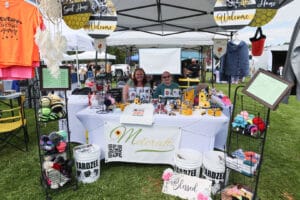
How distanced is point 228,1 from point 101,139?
6.31 feet

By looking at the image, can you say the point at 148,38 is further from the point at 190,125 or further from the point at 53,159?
the point at 53,159

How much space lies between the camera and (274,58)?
5.14 metres

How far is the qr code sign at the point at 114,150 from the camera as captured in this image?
→ 96.8 inches

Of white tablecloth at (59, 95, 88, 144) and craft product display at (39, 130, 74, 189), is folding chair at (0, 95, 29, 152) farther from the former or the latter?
craft product display at (39, 130, 74, 189)

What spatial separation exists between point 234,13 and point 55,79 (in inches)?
66.6

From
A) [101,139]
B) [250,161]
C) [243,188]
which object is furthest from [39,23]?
[243,188]

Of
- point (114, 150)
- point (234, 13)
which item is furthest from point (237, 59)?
point (114, 150)

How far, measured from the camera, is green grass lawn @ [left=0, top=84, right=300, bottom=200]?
7.04 ft

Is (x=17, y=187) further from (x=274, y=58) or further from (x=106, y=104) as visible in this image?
(x=274, y=58)

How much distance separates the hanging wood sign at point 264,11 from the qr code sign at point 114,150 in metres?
1.86

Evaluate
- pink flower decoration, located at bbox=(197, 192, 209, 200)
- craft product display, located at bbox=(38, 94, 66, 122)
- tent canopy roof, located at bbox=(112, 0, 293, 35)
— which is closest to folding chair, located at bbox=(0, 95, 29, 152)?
craft product display, located at bbox=(38, 94, 66, 122)

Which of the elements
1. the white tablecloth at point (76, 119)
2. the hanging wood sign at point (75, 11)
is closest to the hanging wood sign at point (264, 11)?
the hanging wood sign at point (75, 11)

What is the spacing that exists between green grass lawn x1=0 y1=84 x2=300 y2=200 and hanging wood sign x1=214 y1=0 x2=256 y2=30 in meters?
1.69

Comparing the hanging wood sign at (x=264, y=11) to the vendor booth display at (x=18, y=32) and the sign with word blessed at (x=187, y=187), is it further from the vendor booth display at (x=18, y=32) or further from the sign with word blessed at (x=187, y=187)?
the vendor booth display at (x=18, y=32)
